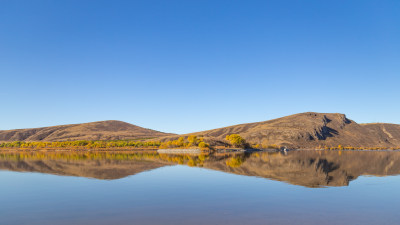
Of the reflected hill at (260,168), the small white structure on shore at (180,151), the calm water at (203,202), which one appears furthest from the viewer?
the small white structure on shore at (180,151)

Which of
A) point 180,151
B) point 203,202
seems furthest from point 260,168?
point 180,151

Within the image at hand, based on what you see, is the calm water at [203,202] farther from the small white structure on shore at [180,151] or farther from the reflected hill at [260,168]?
the small white structure on shore at [180,151]

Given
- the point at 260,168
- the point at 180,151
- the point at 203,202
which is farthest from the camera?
the point at 180,151

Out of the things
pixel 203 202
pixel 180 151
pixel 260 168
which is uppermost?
pixel 180 151

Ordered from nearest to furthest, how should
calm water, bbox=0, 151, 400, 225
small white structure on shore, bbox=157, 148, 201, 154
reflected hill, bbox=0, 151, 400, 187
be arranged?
calm water, bbox=0, 151, 400, 225 < reflected hill, bbox=0, 151, 400, 187 < small white structure on shore, bbox=157, 148, 201, 154

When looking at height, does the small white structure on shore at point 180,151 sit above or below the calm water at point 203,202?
above

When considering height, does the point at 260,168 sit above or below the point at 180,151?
below

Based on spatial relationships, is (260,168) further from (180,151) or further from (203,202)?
(180,151)

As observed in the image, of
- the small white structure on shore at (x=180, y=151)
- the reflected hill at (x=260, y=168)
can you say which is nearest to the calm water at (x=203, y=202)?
the reflected hill at (x=260, y=168)

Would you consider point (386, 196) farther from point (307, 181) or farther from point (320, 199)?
point (307, 181)

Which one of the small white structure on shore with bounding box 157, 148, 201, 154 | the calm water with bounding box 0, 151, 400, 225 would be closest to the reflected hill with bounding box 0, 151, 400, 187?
the calm water with bounding box 0, 151, 400, 225

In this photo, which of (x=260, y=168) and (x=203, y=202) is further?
(x=260, y=168)

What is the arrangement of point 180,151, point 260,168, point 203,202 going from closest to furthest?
1. point 203,202
2. point 260,168
3. point 180,151

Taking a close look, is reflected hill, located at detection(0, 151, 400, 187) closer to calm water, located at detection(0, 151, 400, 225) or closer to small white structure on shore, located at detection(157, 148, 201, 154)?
calm water, located at detection(0, 151, 400, 225)
